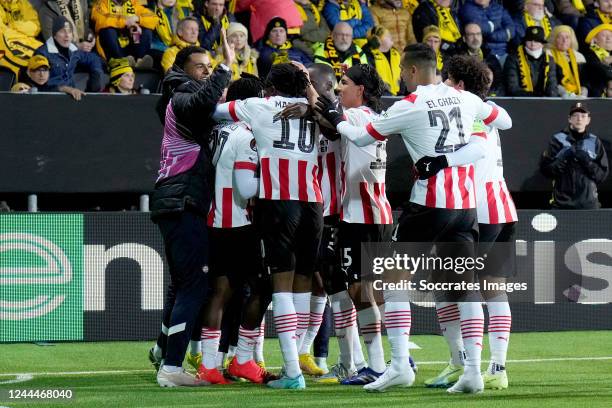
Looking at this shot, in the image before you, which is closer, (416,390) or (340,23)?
(416,390)

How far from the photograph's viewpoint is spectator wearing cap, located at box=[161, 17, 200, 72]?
43.0ft

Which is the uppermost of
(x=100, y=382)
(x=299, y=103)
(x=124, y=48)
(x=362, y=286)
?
(x=124, y=48)

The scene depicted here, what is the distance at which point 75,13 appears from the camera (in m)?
13.5

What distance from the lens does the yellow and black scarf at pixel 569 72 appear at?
14.9m

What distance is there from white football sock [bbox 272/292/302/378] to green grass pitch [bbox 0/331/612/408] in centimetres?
22

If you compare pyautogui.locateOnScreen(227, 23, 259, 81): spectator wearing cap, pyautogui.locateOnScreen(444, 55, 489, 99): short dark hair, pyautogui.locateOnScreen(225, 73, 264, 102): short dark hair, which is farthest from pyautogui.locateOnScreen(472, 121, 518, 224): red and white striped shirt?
pyautogui.locateOnScreen(227, 23, 259, 81): spectator wearing cap

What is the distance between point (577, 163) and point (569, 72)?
7.08 feet

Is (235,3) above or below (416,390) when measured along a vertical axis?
above

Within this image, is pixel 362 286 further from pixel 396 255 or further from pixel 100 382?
pixel 100 382

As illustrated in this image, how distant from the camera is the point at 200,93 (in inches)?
315

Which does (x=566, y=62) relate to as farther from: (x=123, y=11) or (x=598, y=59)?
(x=123, y=11)

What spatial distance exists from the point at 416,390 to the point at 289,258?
127cm

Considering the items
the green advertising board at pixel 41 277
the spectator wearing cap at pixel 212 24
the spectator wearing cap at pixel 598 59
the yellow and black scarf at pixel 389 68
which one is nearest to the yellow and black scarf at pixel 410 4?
the yellow and black scarf at pixel 389 68

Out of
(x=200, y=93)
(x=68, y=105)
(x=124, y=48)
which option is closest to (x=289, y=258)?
(x=200, y=93)
